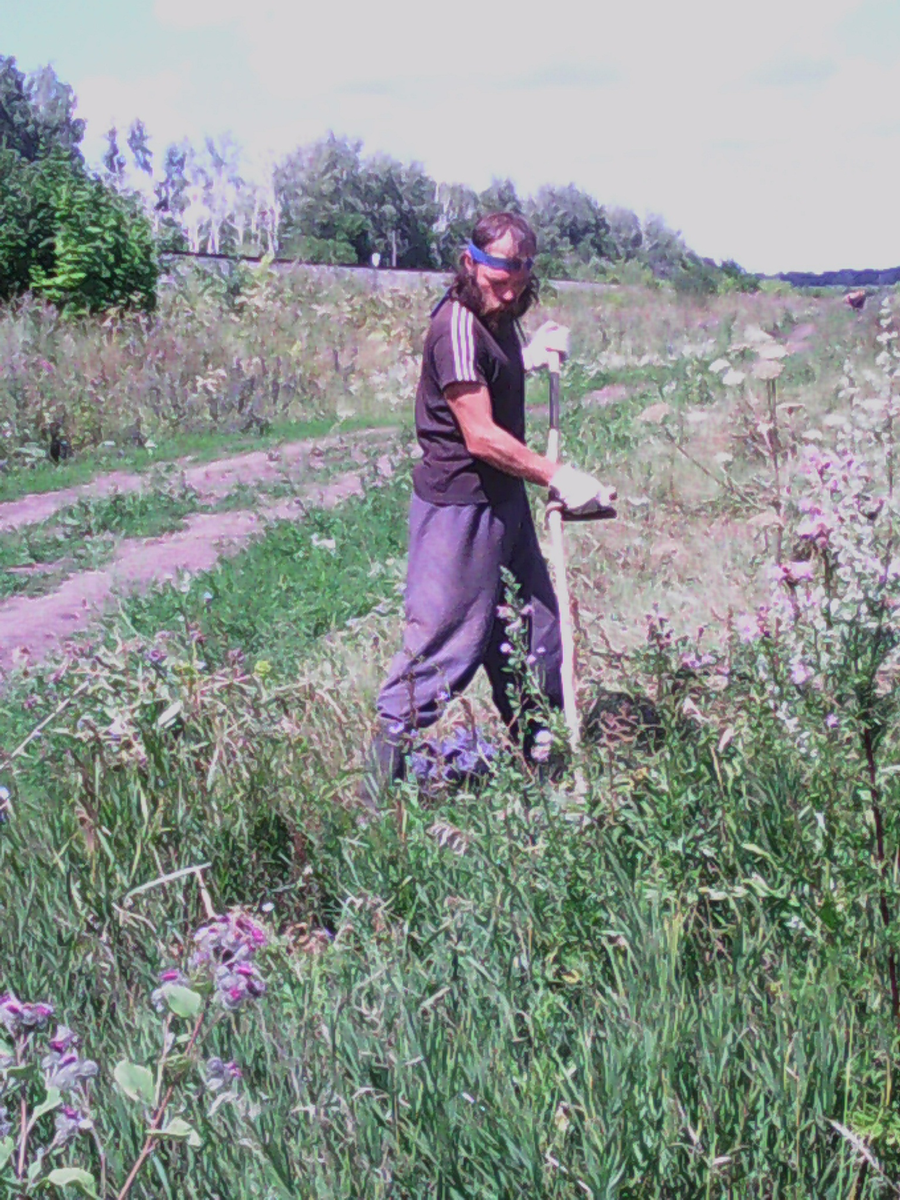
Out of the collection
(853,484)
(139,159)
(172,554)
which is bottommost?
(172,554)

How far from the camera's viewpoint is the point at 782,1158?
228 cm

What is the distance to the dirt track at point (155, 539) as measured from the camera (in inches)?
338

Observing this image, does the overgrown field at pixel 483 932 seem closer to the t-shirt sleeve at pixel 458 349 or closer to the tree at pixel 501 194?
the t-shirt sleeve at pixel 458 349

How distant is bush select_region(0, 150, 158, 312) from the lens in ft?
62.9

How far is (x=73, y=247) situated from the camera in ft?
62.8

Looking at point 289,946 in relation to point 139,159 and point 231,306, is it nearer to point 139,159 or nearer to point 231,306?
point 231,306

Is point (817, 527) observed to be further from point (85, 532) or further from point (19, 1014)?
point (85, 532)

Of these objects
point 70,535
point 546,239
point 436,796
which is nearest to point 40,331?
point 70,535

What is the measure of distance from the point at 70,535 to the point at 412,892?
798 cm

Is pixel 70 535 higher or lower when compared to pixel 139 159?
lower

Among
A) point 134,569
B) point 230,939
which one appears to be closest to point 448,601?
point 230,939

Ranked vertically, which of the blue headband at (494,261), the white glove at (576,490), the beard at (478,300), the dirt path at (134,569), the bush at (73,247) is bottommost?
the dirt path at (134,569)

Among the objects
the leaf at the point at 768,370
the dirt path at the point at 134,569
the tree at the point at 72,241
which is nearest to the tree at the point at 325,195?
the tree at the point at 72,241

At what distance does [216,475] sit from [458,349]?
9398 mm
